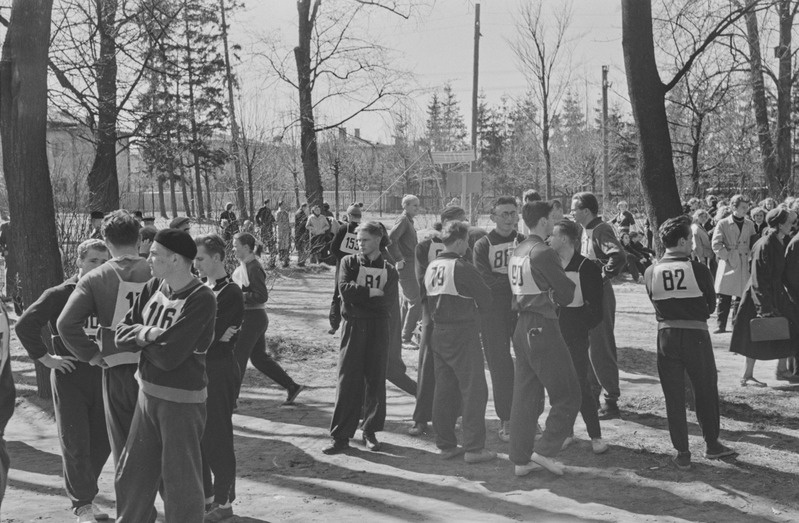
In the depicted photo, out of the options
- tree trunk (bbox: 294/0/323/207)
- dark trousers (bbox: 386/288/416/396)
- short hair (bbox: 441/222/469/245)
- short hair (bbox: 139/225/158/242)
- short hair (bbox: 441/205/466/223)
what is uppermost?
tree trunk (bbox: 294/0/323/207)

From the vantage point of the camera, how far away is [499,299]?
741 cm

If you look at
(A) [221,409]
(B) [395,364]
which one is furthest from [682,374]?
(A) [221,409]

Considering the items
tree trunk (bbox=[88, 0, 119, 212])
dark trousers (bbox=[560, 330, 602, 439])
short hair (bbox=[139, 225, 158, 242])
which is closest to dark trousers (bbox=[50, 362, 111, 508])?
short hair (bbox=[139, 225, 158, 242])


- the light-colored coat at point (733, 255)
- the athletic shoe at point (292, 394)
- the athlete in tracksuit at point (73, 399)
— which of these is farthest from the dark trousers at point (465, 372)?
the light-colored coat at point (733, 255)

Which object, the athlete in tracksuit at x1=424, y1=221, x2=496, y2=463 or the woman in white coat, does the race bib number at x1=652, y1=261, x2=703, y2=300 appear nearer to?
the athlete in tracksuit at x1=424, y1=221, x2=496, y2=463

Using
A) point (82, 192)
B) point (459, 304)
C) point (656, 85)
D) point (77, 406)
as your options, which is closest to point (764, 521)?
point (459, 304)

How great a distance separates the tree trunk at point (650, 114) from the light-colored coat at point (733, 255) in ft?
10.8

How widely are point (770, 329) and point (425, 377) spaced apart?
3332mm

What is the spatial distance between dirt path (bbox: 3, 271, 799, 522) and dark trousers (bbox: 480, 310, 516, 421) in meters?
0.39

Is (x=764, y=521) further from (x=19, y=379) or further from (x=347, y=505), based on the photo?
(x=19, y=379)

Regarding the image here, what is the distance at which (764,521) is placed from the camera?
5422 mm

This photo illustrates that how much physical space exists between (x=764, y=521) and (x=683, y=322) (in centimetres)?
152

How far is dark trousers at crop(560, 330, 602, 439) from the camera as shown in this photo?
6836 millimetres

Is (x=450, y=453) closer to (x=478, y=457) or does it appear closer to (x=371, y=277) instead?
(x=478, y=457)
